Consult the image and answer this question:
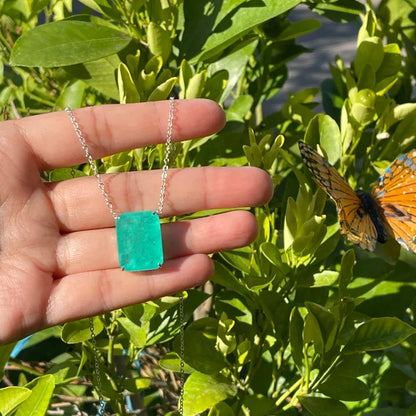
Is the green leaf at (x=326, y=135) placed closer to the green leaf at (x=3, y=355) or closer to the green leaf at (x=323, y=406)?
the green leaf at (x=323, y=406)

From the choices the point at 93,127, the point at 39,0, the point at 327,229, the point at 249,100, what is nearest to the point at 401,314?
the point at 327,229

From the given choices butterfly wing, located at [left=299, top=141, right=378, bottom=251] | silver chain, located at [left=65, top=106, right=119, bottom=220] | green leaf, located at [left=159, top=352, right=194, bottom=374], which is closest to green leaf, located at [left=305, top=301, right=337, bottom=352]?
butterfly wing, located at [left=299, top=141, right=378, bottom=251]

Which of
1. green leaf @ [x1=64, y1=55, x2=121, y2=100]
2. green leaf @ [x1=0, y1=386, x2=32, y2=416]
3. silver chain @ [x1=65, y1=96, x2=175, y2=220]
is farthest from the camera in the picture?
green leaf @ [x1=64, y1=55, x2=121, y2=100]

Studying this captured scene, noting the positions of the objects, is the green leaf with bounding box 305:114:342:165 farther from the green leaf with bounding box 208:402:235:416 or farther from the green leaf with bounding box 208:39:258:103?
the green leaf with bounding box 208:402:235:416

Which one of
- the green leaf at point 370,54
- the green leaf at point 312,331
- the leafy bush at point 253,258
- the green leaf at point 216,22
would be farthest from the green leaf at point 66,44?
the green leaf at point 312,331

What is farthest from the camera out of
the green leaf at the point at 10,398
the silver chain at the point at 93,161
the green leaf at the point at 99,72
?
the green leaf at the point at 99,72

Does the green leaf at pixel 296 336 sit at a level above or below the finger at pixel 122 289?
below

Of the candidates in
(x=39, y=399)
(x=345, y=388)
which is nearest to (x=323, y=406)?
(x=345, y=388)

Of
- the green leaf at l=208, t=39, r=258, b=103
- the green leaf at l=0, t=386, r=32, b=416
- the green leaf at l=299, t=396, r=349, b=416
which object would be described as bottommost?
the green leaf at l=299, t=396, r=349, b=416
